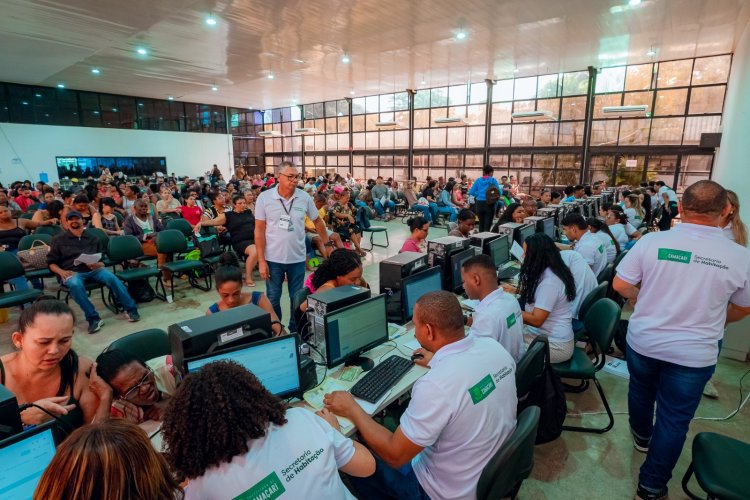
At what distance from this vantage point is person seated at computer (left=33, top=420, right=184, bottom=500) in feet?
2.93

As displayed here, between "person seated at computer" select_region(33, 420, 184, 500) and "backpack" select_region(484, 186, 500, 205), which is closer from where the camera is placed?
"person seated at computer" select_region(33, 420, 184, 500)

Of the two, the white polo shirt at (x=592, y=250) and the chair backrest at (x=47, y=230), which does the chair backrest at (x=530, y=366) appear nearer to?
the white polo shirt at (x=592, y=250)

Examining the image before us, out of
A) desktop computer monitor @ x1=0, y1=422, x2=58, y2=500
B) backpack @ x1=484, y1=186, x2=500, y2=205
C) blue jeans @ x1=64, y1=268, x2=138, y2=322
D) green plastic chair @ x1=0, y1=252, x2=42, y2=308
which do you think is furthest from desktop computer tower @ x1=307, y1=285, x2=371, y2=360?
backpack @ x1=484, y1=186, x2=500, y2=205

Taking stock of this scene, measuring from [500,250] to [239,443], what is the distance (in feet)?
12.3

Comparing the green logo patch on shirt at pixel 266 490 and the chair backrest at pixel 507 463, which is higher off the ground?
the green logo patch on shirt at pixel 266 490

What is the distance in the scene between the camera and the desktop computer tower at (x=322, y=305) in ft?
7.43

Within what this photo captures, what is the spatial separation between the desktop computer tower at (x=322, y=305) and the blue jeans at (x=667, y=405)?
69.1 inches

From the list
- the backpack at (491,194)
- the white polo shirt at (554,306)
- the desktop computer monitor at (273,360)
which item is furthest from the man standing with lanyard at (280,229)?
the backpack at (491,194)

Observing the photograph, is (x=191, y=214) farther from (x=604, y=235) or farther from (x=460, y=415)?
(x=460, y=415)

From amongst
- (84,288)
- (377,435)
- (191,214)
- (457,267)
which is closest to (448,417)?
(377,435)

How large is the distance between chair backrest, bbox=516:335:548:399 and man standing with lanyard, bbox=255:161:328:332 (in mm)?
2157

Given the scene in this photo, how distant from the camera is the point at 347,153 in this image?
19.0m

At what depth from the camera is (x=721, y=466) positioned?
71.7 inches

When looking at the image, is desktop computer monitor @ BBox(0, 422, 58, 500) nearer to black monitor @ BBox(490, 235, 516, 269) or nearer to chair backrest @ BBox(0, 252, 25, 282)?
black monitor @ BBox(490, 235, 516, 269)
